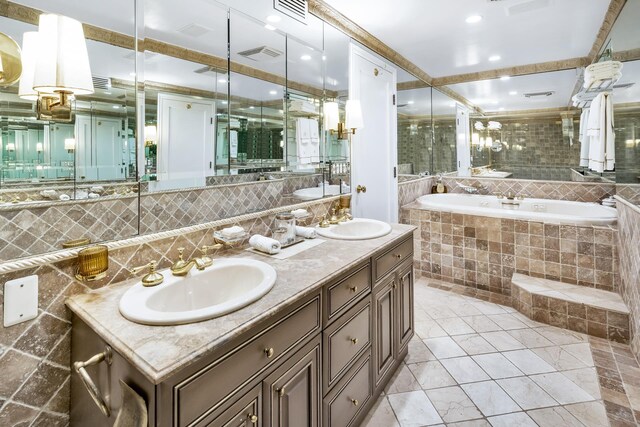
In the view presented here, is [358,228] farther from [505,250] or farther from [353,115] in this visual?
[505,250]

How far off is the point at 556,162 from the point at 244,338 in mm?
4675

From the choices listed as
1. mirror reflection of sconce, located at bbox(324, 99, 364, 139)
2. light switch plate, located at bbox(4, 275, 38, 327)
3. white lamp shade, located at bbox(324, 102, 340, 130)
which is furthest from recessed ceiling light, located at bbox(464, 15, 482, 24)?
light switch plate, located at bbox(4, 275, 38, 327)

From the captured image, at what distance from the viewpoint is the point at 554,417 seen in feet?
5.56

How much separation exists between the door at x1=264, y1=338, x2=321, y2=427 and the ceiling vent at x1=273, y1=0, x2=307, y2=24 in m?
1.98

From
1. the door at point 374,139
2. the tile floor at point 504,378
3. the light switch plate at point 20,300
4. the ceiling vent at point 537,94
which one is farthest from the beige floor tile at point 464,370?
the ceiling vent at point 537,94

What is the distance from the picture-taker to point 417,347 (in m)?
2.36

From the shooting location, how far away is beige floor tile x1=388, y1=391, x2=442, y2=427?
5.53ft

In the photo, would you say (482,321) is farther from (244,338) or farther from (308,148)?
(244,338)

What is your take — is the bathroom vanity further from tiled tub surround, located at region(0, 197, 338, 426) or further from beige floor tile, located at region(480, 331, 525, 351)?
beige floor tile, located at region(480, 331, 525, 351)

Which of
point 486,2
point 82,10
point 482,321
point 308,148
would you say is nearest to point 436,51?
point 486,2

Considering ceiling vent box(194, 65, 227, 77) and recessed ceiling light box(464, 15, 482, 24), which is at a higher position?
recessed ceiling light box(464, 15, 482, 24)

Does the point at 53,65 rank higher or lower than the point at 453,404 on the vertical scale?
higher

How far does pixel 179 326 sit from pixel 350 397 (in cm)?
97

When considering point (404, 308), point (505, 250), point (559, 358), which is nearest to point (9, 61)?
point (404, 308)
